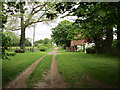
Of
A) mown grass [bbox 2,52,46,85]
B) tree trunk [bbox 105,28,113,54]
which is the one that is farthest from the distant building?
mown grass [bbox 2,52,46,85]

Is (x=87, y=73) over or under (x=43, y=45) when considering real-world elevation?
under

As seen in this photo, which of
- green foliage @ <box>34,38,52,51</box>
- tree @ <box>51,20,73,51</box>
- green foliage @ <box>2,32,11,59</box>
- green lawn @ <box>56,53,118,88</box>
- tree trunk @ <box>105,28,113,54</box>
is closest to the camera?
green lawn @ <box>56,53,118,88</box>

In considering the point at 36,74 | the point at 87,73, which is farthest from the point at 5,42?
the point at 87,73

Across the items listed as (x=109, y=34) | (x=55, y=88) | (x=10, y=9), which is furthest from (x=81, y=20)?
(x=109, y=34)

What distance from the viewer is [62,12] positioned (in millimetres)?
5227

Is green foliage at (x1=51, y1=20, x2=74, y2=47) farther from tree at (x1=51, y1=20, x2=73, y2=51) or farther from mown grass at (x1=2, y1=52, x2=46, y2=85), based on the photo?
mown grass at (x1=2, y1=52, x2=46, y2=85)

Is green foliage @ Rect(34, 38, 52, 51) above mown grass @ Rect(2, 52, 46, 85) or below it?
above

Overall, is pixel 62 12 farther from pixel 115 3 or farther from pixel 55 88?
pixel 55 88

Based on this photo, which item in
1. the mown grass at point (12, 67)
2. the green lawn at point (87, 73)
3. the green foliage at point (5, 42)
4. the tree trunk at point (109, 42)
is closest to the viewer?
the green lawn at point (87, 73)

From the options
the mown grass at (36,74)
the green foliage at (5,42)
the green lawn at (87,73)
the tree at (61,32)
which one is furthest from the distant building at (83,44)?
the green foliage at (5,42)

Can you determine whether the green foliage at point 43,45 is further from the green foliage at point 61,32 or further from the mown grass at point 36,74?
the mown grass at point 36,74

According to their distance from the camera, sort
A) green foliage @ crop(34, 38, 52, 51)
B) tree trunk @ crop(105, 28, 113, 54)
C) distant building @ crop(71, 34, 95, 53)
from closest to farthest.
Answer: tree trunk @ crop(105, 28, 113, 54)
distant building @ crop(71, 34, 95, 53)
green foliage @ crop(34, 38, 52, 51)

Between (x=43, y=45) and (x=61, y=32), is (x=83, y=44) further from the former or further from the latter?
(x=43, y=45)

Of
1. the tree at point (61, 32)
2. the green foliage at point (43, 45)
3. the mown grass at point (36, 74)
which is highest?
the tree at point (61, 32)
